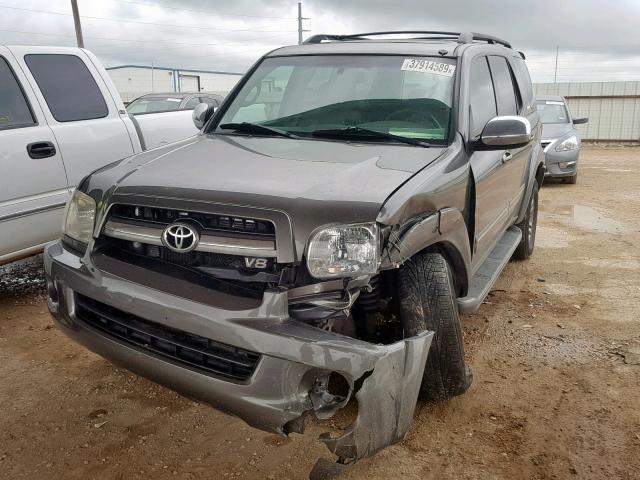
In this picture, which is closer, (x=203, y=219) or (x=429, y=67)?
(x=203, y=219)

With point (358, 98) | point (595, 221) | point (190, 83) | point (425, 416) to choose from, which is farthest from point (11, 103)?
point (190, 83)

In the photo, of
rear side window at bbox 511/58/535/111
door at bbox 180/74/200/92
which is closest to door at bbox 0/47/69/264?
rear side window at bbox 511/58/535/111

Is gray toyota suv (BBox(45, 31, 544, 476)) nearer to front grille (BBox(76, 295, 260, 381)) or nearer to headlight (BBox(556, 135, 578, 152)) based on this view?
front grille (BBox(76, 295, 260, 381))

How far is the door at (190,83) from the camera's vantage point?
35969 millimetres

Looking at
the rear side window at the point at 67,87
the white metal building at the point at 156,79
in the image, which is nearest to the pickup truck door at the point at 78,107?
the rear side window at the point at 67,87

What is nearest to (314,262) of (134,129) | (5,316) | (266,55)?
(266,55)

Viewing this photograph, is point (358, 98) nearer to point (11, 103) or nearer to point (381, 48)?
point (381, 48)

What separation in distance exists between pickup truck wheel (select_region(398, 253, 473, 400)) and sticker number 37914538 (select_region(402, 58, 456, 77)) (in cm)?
122

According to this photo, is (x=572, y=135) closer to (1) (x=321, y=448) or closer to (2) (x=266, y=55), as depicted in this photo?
(2) (x=266, y=55)

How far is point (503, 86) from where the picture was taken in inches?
173

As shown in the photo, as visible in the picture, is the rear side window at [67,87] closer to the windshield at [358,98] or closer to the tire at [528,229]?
the windshield at [358,98]

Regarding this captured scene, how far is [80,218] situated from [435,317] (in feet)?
5.68

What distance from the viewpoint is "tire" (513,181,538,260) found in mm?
5562

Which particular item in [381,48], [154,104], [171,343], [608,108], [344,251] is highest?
[381,48]
